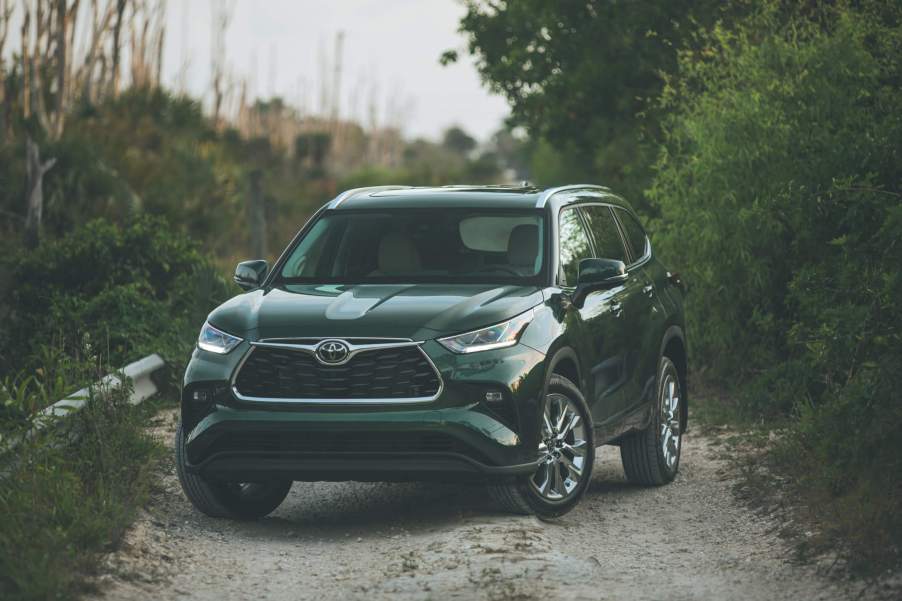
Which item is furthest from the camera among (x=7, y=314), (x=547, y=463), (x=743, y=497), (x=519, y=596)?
(x=7, y=314)

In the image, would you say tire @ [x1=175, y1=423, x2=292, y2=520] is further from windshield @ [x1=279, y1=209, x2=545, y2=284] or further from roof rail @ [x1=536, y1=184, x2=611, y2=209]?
roof rail @ [x1=536, y1=184, x2=611, y2=209]

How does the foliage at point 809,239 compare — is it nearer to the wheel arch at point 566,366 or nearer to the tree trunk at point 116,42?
the wheel arch at point 566,366

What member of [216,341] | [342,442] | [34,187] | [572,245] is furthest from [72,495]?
[34,187]

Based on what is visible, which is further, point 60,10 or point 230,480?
point 60,10

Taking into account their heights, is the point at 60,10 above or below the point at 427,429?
above

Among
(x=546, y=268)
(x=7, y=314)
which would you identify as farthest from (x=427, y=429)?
(x=7, y=314)

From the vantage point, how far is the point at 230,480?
27.2 ft

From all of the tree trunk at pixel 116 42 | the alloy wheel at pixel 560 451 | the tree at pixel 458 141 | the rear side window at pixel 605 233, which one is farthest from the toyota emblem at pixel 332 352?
the tree at pixel 458 141

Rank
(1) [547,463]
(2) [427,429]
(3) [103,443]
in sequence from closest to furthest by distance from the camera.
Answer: (2) [427,429], (1) [547,463], (3) [103,443]

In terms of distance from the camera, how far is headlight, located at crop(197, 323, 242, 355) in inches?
326

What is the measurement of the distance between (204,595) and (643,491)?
402cm

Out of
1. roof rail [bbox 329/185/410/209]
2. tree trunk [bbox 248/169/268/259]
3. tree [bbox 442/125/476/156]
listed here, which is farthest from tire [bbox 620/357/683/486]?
tree [bbox 442/125/476/156]

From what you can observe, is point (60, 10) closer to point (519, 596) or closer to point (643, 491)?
point (643, 491)

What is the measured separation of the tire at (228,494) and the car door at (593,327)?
1.94m
